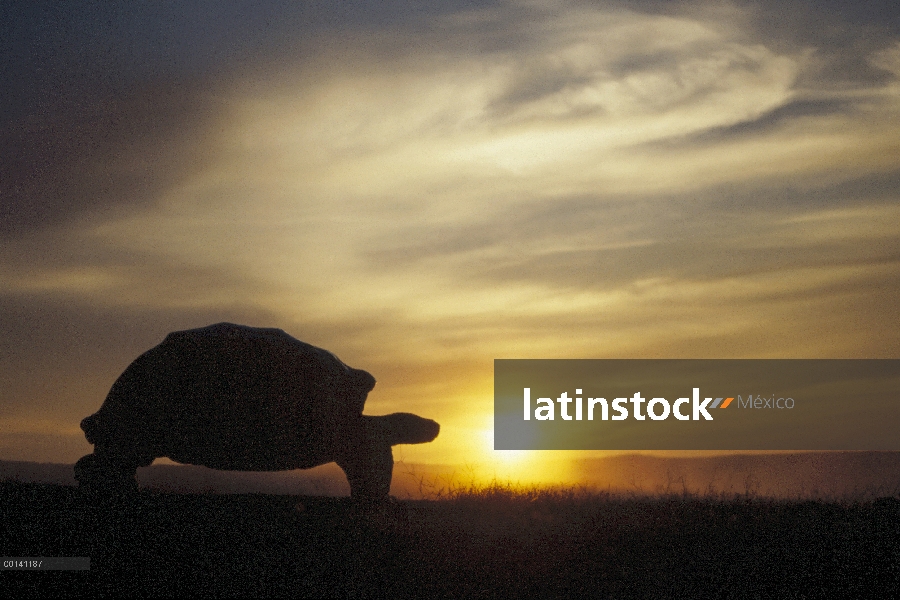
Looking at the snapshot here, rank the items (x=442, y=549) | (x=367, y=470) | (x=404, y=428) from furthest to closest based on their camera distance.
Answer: (x=404, y=428)
(x=367, y=470)
(x=442, y=549)

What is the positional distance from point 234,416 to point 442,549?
17.2 ft

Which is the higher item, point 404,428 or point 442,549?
point 404,428

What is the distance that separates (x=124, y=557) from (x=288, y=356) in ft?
17.6

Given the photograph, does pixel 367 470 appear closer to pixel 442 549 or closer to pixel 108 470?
pixel 442 549

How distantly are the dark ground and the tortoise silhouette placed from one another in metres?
1.47

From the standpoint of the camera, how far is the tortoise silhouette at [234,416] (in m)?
15.6

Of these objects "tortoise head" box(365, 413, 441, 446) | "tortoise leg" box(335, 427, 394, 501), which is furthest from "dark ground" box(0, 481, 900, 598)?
"tortoise head" box(365, 413, 441, 446)

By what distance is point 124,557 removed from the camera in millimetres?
11250

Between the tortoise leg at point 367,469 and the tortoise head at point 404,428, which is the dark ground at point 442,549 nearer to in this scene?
the tortoise leg at point 367,469

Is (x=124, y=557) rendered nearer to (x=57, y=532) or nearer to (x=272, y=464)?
(x=57, y=532)

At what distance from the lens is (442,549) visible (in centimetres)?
1202

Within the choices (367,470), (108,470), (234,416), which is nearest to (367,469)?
(367,470)

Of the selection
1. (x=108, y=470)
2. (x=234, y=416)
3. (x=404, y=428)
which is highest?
(x=234, y=416)

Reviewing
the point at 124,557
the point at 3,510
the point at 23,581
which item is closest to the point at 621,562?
the point at 124,557
